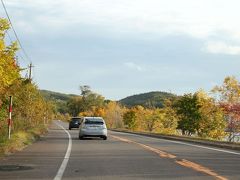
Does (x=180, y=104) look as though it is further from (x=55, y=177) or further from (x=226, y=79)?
(x=55, y=177)

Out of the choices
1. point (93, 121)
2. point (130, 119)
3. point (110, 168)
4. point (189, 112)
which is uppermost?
point (189, 112)

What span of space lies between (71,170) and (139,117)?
71.8 meters

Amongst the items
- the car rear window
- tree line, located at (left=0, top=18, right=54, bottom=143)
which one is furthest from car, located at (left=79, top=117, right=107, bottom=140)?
tree line, located at (left=0, top=18, right=54, bottom=143)

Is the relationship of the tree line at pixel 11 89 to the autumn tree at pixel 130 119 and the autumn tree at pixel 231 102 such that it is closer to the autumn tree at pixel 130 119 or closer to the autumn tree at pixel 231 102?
the autumn tree at pixel 231 102

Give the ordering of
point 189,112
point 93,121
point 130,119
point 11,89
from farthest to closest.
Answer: point 130,119, point 189,112, point 93,121, point 11,89

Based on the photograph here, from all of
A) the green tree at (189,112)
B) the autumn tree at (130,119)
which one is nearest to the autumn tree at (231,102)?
→ the green tree at (189,112)

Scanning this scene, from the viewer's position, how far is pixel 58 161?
1645 centimetres

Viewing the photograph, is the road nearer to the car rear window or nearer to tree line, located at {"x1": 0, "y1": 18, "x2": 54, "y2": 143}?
tree line, located at {"x1": 0, "y1": 18, "x2": 54, "y2": 143}

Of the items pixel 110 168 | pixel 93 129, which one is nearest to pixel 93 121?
pixel 93 129

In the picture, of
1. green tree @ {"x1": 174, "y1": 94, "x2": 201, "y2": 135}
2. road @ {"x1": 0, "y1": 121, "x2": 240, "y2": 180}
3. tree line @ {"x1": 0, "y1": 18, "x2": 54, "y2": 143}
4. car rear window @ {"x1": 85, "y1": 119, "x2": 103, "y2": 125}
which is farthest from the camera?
green tree @ {"x1": 174, "y1": 94, "x2": 201, "y2": 135}

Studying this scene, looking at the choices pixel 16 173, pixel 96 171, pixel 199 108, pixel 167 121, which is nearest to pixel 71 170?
pixel 96 171

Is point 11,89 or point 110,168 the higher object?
point 11,89

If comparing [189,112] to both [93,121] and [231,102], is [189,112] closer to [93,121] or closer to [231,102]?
[231,102]

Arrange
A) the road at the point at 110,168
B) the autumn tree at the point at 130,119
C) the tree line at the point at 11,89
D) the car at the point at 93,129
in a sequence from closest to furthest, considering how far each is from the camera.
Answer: the road at the point at 110,168 < the tree line at the point at 11,89 < the car at the point at 93,129 < the autumn tree at the point at 130,119
